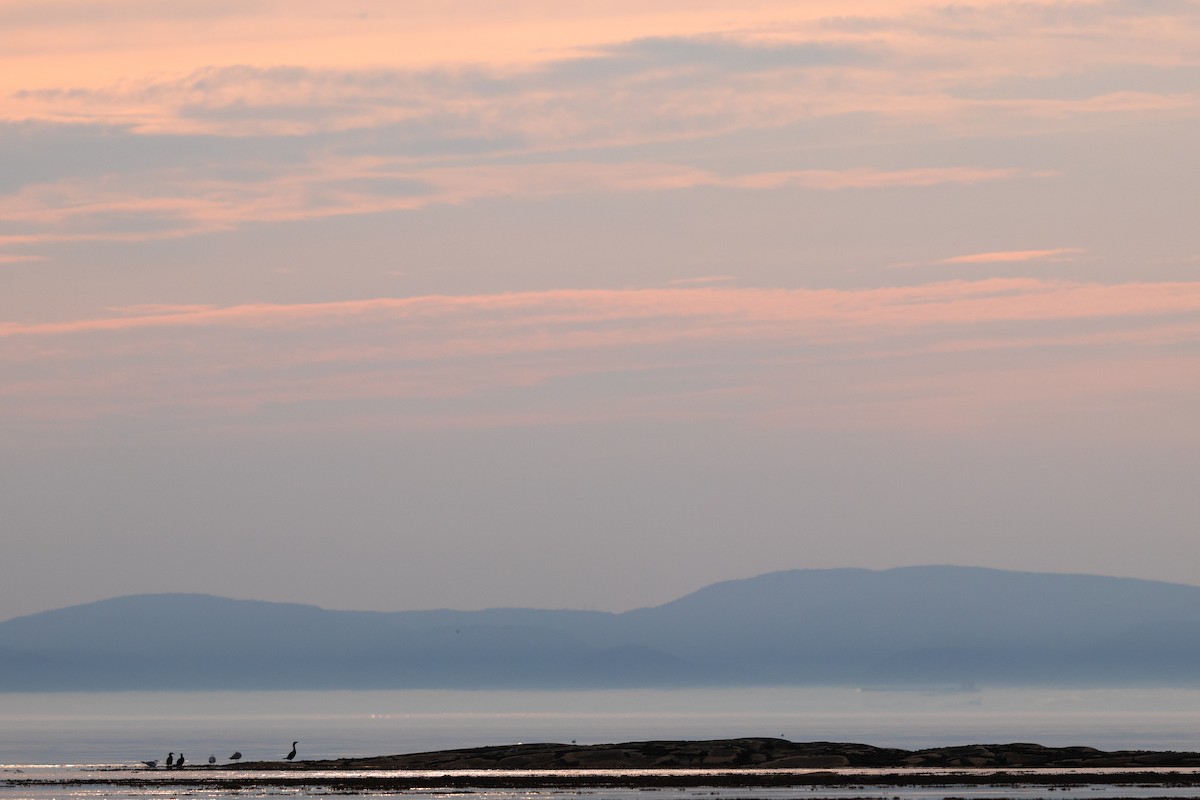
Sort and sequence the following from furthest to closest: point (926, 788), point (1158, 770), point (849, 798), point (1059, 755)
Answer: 1. point (1059, 755)
2. point (1158, 770)
3. point (926, 788)
4. point (849, 798)

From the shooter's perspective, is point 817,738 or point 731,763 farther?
point 817,738

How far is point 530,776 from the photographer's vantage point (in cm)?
12262

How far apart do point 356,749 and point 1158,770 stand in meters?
75.7

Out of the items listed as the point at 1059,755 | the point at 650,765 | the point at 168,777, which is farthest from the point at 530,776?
the point at 1059,755

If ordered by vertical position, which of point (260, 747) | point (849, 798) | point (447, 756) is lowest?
point (849, 798)

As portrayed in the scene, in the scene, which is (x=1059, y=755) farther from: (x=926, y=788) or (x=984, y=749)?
(x=926, y=788)

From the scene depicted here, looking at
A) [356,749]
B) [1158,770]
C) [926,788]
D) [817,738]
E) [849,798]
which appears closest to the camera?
[849,798]

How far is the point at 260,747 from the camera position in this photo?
611 feet

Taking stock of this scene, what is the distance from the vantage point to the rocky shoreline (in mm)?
124062

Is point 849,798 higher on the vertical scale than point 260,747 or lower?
lower

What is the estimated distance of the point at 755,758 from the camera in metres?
128

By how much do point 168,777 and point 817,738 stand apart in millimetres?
76699

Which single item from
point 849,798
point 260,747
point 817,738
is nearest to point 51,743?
point 260,747

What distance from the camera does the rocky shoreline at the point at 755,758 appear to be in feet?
407
